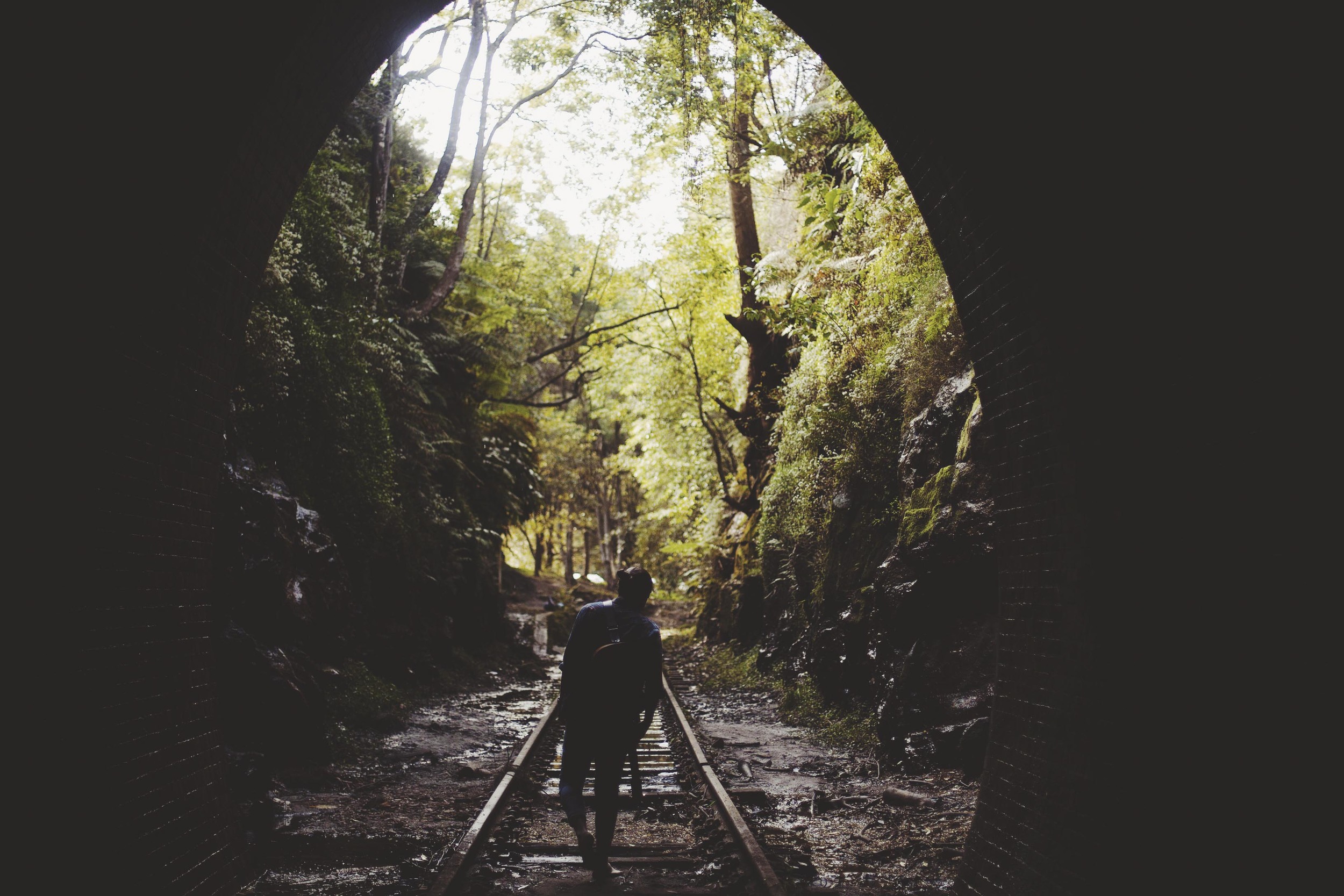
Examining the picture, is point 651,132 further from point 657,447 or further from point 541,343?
point 541,343

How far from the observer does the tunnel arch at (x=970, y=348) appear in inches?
144

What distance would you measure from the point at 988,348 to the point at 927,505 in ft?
13.0

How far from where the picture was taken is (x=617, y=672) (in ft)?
15.6

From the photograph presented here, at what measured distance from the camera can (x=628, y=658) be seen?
4770 mm

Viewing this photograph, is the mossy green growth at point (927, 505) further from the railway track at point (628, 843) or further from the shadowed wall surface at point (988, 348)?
the shadowed wall surface at point (988, 348)

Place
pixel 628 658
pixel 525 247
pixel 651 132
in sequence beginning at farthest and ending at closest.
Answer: pixel 525 247, pixel 651 132, pixel 628 658

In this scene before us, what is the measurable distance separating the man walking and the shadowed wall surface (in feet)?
5.74

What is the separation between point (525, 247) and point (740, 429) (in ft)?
31.4

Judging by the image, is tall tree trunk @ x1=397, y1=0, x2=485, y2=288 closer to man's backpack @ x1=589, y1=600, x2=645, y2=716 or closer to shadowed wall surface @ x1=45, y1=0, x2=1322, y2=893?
shadowed wall surface @ x1=45, y1=0, x2=1322, y2=893

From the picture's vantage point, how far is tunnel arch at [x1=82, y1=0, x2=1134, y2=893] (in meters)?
3.65

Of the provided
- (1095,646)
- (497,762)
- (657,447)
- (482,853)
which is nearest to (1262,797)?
(1095,646)

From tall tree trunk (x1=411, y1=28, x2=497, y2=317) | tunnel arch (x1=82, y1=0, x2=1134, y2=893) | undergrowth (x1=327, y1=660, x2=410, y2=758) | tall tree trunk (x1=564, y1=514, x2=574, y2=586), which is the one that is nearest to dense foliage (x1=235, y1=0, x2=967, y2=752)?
tall tree trunk (x1=411, y1=28, x2=497, y2=317)

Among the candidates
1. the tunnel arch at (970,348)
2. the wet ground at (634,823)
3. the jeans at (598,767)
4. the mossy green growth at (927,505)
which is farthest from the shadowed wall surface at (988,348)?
the mossy green growth at (927,505)

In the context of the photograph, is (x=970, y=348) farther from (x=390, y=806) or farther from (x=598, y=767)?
(x=390, y=806)
